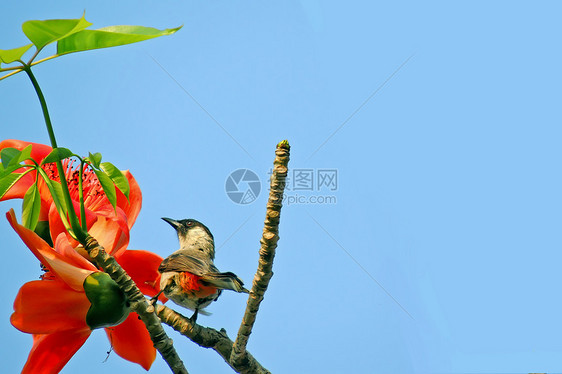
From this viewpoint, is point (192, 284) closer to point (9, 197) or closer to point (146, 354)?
point (146, 354)

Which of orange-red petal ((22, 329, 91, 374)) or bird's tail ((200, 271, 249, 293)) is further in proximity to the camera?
bird's tail ((200, 271, 249, 293))

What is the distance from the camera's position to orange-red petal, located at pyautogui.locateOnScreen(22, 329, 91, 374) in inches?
23.3

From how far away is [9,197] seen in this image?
2.01 feet

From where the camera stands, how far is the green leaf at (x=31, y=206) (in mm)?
586

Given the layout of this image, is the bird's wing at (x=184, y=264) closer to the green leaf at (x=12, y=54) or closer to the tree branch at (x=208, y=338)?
the tree branch at (x=208, y=338)

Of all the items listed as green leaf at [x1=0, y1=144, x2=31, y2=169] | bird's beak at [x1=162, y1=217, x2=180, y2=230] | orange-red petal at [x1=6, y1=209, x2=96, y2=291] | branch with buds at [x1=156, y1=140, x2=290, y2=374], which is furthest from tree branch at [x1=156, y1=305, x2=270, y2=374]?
bird's beak at [x1=162, y1=217, x2=180, y2=230]

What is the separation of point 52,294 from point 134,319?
0.35 feet

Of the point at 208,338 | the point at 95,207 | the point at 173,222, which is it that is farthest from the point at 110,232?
the point at 173,222

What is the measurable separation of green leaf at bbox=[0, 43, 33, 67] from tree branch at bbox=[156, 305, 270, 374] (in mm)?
300

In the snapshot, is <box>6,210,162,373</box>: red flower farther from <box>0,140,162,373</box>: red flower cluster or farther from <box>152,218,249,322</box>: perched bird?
<box>152,218,249,322</box>: perched bird

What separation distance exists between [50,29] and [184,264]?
0.41 m

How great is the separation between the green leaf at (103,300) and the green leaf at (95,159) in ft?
0.34

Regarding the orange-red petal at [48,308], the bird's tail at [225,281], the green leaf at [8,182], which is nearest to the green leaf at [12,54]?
the green leaf at [8,182]

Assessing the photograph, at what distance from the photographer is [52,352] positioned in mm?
595
